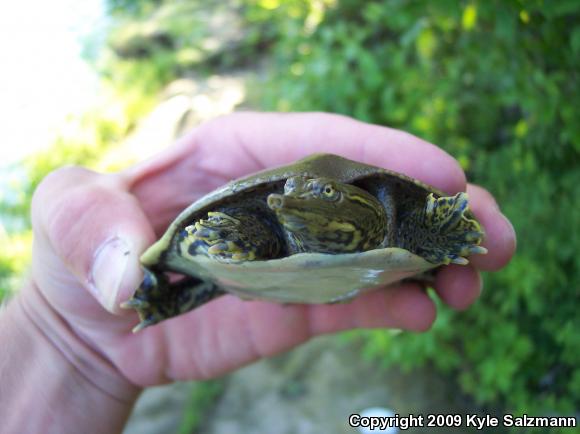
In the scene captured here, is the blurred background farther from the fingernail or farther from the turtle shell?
the fingernail

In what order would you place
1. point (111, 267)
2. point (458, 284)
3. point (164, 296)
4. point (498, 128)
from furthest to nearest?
1. point (498, 128)
2. point (458, 284)
3. point (164, 296)
4. point (111, 267)

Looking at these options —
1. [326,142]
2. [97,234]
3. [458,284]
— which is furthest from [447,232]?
[97,234]

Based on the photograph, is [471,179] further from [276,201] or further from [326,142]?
[276,201]

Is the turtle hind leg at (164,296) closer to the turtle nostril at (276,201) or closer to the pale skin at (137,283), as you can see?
the pale skin at (137,283)

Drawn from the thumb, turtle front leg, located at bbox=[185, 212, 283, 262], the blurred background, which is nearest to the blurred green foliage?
the blurred background

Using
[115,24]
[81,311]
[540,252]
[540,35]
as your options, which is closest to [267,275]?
[81,311]
